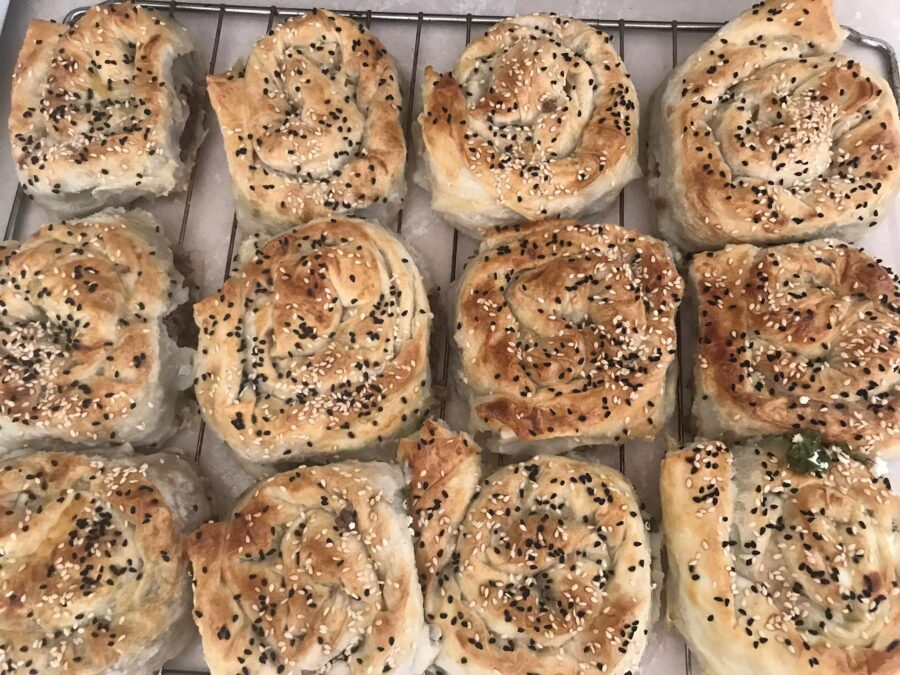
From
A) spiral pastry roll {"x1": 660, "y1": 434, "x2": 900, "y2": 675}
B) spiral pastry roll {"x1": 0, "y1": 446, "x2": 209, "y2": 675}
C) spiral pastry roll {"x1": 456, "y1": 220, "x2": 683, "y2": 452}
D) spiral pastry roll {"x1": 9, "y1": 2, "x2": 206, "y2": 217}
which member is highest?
spiral pastry roll {"x1": 9, "y1": 2, "x2": 206, "y2": 217}

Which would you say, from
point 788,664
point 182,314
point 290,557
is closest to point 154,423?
point 182,314

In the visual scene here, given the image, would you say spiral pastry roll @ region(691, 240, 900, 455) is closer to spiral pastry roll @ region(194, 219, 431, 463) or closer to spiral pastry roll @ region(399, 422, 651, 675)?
spiral pastry roll @ region(399, 422, 651, 675)

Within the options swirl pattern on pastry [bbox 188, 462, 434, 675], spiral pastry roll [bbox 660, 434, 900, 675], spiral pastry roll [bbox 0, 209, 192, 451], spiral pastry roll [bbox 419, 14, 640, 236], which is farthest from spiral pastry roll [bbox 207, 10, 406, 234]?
spiral pastry roll [bbox 660, 434, 900, 675]

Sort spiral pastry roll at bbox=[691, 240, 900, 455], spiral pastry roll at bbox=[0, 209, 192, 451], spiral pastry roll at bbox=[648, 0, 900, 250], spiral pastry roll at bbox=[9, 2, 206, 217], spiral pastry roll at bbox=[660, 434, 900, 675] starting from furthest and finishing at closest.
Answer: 1. spiral pastry roll at bbox=[9, 2, 206, 217]
2. spiral pastry roll at bbox=[648, 0, 900, 250]
3. spiral pastry roll at bbox=[0, 209, 192, 451]
4. spiral pastry roll at bbox=[691, 240, 900, 455]
5. spiral pastry roll at bbox=[660, 434, 900, 675]

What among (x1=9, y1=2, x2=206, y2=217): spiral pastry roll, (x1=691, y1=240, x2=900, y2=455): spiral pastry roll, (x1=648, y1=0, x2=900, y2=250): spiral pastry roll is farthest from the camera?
(x1=9, y1=2, x2=206, y2=217): spiral pastry roll

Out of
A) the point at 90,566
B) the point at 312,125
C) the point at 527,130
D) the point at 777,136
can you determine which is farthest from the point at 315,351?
the point at 777,136

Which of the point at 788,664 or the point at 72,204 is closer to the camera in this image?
the point at 788,664

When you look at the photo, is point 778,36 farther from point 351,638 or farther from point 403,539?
point 351,638
